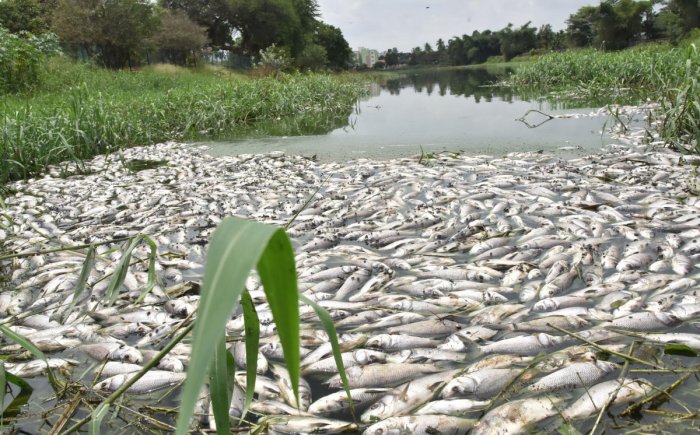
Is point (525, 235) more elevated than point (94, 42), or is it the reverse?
point (94, 42)

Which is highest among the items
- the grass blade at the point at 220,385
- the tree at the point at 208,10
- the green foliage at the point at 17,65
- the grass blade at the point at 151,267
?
the tree at the point at 208,10

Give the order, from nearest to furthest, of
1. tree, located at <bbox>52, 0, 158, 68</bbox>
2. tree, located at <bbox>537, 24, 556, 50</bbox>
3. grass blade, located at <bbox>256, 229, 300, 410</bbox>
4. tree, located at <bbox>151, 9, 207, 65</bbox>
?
grass blade, located at <bbox>256, 229, 300, 410</bbox>
tree, located at <bbox>52, 0, 158, 68</bbox>
tree, located at <bbox>151, 9, 207, 65</bbox>
tree, located at <bbox>537, 24, 556, 50</bbox>

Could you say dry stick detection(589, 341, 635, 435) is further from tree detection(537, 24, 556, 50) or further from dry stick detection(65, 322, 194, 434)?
tree detection(537, 24, 556, 50)

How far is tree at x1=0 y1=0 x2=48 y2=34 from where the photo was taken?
2462 centimetres

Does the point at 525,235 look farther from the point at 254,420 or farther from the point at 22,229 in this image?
the point at 22,229

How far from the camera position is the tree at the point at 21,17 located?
969 inches

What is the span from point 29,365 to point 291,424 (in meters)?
1.32

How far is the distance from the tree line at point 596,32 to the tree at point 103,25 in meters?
21.0

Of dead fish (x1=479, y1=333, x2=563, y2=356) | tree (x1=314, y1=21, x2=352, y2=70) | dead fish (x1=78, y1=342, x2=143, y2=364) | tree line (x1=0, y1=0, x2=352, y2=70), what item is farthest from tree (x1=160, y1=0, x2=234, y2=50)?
dead fish (x1=479, y1=333, x2=563, y2=356)

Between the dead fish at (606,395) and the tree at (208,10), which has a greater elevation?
the tree at (208,10)

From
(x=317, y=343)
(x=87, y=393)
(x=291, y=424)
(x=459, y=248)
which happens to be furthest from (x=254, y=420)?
(x=459, y=248)

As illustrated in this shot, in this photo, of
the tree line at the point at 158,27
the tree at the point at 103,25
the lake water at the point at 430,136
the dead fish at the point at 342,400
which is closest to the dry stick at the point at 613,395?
the dead fish at the point at 342,400

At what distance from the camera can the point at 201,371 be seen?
47cm

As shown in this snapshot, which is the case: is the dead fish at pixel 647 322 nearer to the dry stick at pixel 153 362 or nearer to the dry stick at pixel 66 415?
the dry stick at pixel 153 362
